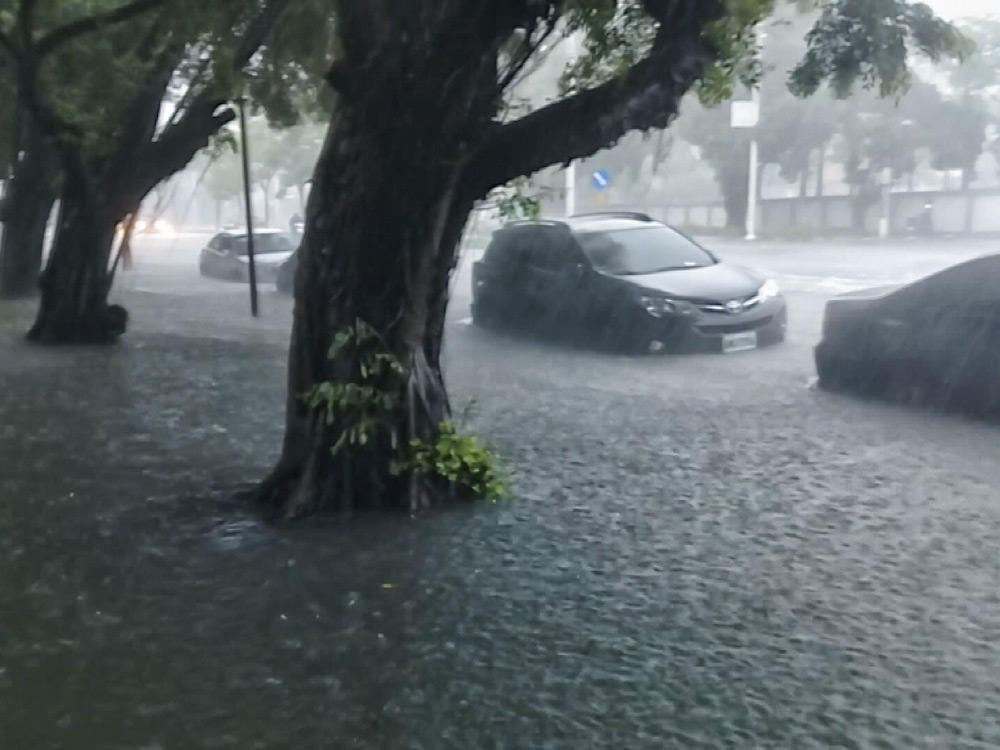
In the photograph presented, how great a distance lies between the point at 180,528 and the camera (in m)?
7.55

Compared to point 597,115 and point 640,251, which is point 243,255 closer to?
point 640,251

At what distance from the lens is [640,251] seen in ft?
53.1

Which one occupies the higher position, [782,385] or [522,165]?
[522,165]

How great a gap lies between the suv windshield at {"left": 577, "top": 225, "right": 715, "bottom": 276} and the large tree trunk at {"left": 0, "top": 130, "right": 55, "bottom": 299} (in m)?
9.99

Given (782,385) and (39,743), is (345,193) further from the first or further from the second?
(782,385)

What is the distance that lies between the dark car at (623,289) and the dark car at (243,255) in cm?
1084

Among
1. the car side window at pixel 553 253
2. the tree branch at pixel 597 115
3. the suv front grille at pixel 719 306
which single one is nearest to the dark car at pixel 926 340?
the suv front grille at pixel 719 306

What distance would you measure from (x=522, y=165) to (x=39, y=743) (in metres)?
4.04

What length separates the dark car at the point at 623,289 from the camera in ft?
48.1

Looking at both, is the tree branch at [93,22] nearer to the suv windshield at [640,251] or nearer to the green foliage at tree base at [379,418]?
the suv windshield at [640,251]

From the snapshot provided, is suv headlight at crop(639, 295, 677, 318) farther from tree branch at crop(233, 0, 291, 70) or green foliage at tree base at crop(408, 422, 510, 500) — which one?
green foliage at tree base at crop(408, 422, 510, 500)

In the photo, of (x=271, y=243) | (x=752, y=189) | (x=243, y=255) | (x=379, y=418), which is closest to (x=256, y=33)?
(x=379, y=418)

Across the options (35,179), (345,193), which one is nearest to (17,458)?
(345,193)

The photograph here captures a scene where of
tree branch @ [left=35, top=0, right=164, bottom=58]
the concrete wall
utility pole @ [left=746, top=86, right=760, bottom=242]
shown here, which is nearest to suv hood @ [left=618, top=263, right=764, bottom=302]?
tree branch @ [left=35, top=0, right=164, bottom=58]
